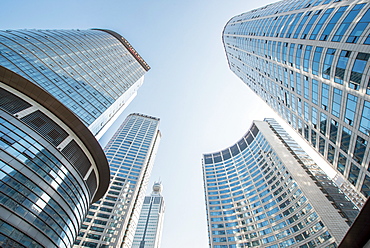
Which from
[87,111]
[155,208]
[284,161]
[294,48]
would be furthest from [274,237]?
[155,208]

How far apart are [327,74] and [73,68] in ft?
225

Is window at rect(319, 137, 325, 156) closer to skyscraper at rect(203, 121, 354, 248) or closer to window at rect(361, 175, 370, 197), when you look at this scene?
window at rect(361, 175, 370, 197)

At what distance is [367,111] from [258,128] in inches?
2720

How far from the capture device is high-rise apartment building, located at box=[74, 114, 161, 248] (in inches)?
2456

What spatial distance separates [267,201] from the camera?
66.2 m

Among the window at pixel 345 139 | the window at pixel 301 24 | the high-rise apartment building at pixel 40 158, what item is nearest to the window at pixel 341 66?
the window at pixel 345 139

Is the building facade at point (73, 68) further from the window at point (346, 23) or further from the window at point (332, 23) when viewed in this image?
the window at point (346, 23)

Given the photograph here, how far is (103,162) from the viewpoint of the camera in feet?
121

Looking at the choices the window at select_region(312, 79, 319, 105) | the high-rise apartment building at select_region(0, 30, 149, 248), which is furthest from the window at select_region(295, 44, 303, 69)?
the high-rise apartment building at select_region(0, 30, 149, 248)

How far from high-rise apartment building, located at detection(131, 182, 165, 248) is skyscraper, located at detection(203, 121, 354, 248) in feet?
308

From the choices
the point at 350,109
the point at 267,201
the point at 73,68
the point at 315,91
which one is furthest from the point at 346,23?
the point at 73,68

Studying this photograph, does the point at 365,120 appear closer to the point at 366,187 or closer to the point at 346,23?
the point at 366,187

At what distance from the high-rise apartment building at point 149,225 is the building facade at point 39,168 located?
14090 centimetres

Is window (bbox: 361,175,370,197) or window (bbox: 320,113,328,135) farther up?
window (bbox: 320,113,328,135)
